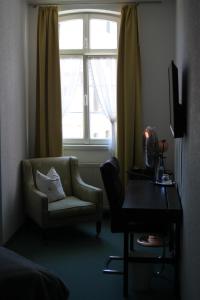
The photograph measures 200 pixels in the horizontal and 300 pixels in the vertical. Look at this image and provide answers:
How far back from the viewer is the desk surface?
3.06 m

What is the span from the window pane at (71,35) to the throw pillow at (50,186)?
183 cm

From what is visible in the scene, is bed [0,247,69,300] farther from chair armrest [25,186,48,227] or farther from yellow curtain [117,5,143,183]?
yellow curtain [117,5,143,183]

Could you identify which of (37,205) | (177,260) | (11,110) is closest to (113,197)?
(177,260)

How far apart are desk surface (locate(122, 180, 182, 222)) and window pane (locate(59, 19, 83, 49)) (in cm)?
255

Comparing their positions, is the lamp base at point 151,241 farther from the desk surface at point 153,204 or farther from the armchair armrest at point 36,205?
the armchair armrest at point 36,205

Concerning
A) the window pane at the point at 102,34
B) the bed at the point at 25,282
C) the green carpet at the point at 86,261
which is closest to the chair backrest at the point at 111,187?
the green carpet at the point at 86,261

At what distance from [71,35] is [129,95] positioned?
1159mm

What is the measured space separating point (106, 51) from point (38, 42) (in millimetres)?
895

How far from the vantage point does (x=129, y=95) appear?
5270mm

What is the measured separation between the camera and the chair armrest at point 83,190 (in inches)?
184

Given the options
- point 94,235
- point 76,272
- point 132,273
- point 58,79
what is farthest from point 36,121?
point 132,273

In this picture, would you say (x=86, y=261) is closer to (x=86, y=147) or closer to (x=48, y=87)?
(x=86, y=147)

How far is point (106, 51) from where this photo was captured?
5469 millimetres

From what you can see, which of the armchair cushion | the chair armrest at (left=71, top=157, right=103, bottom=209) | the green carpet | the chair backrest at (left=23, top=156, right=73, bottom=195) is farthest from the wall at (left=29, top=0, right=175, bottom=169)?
the green carpet
